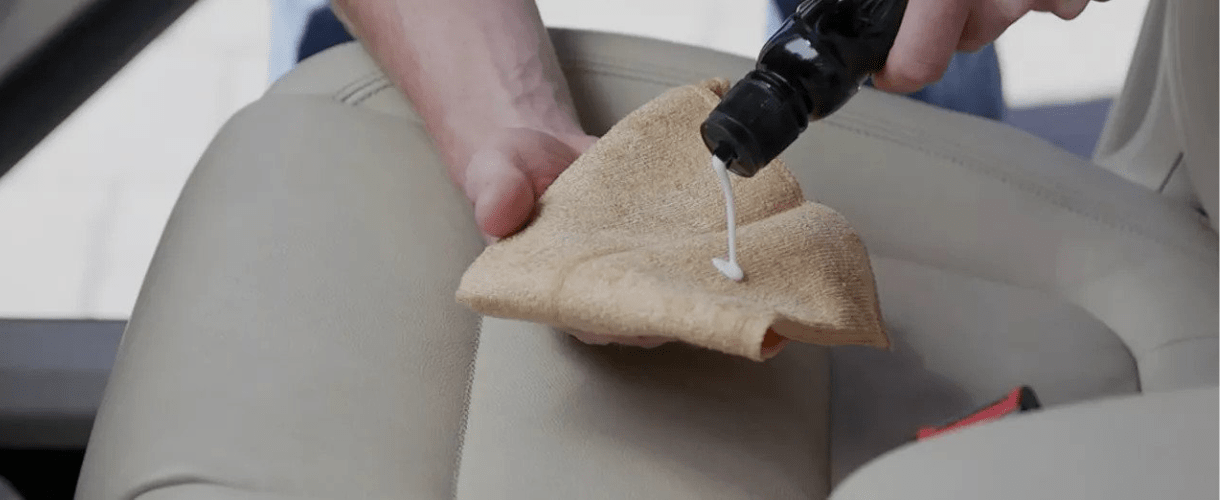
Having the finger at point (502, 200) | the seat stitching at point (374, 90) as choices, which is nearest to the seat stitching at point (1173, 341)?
the finger at point (502, 200)

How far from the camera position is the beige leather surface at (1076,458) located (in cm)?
55

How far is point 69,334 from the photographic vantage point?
1.19 metres

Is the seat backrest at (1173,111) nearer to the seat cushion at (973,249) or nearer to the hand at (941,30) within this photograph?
the seat cushion at (973,249)

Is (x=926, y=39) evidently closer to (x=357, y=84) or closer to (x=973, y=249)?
(x=973, y=249)

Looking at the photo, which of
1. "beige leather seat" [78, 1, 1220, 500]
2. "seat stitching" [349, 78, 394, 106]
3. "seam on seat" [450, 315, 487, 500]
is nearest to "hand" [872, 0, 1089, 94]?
"beige leather seat" [78, 1, 1220, 500]

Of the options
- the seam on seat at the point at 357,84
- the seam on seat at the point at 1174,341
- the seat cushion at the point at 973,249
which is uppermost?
the seam on seat at the point at 357,84

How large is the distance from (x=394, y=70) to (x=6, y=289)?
960mm

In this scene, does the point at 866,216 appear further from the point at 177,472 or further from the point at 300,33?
the point at 300,33

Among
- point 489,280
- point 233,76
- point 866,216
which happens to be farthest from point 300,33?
point 489,280

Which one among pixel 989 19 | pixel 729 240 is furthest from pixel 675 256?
pixel 989 19

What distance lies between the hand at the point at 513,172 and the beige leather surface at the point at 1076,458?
0.31 m

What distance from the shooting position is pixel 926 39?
0.79m

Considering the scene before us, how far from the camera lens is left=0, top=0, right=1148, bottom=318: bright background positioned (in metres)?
1.79

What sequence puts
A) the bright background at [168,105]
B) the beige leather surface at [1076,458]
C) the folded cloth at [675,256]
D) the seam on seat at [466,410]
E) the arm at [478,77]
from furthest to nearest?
the bright background at [168,105]
the arm at [478,77]
the seam on seat at [466,410]
the folded cloth at [675,256]
the beige leather surface at [1076,458]
